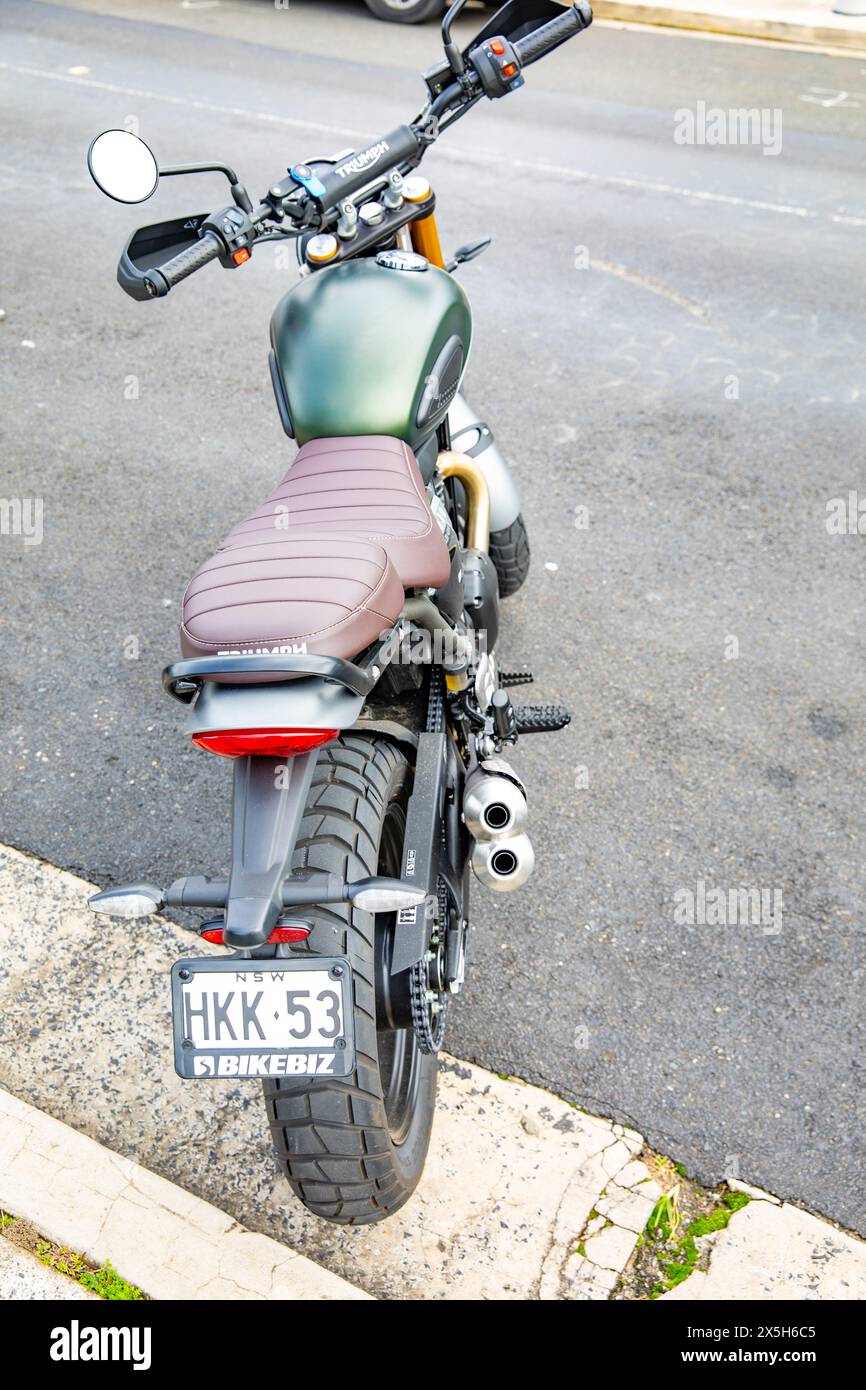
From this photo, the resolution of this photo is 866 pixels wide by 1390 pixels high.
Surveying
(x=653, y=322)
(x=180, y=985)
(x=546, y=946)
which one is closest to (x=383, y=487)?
(x=180, y=985)

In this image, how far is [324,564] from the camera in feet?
7.41

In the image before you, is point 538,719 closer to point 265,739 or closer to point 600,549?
point 265,739

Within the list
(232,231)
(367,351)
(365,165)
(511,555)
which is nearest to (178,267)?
(232,231)

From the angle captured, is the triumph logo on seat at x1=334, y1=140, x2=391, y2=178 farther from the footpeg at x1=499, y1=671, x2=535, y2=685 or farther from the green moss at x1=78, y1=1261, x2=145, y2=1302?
the green moss at x1=78, y1=1261, x2=145, y2=1302

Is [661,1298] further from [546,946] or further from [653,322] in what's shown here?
[653,322]

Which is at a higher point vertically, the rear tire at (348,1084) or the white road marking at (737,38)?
the white road marking at (737,38)

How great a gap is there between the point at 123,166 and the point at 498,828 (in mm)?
1763

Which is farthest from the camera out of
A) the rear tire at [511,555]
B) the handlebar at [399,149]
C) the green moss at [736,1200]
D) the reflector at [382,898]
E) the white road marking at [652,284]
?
the white road marking at [652,284]

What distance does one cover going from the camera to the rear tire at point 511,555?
446 centimetres

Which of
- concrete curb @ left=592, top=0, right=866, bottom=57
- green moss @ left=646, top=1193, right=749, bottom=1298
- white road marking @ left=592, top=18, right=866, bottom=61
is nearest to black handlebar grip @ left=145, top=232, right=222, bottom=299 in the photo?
green moss @ left=646, top=1193, right=749, bottom=1298

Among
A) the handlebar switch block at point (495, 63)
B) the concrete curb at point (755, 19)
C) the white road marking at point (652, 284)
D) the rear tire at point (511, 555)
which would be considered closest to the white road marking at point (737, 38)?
the concrete curb at point (755, 19)

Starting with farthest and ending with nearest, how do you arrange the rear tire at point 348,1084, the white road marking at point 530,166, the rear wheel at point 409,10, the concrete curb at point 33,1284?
the rear wheel at point 409,10
the white road marking at point 530,166
the concrete curb at point 33,1284
the rear tire at point 348,1084

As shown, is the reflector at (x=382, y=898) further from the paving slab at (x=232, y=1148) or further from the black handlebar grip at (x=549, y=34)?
the black handlebar grip at (x=549, y=34)
